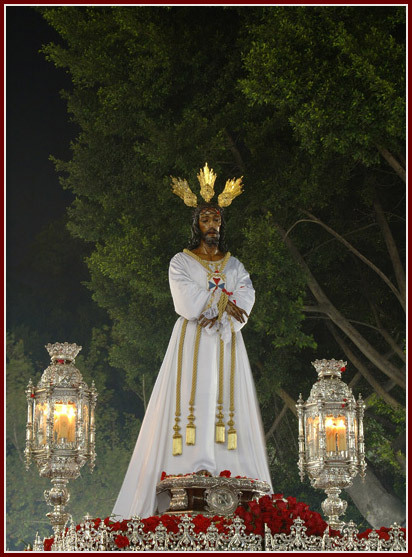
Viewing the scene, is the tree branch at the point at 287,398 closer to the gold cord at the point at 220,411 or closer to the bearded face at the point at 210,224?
the bearded face at the point at 210,224

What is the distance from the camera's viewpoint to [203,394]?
10.2m

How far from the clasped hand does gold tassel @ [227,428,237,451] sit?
108 cm

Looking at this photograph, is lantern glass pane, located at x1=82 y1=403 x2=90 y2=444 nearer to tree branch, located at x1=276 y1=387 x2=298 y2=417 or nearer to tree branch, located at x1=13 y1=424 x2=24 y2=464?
tree branch, located at x1=276 y1=387 x2=298 y2=417

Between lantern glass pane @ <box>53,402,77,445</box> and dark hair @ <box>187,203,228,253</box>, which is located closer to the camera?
lantern glass pane @ <box>53,402,77,445</box>

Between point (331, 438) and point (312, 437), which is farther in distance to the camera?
point (312, 437)

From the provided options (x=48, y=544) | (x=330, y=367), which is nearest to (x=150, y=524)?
(x=48, y=544)

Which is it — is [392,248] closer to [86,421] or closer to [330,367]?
[330,367]

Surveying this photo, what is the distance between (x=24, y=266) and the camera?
22406 mm

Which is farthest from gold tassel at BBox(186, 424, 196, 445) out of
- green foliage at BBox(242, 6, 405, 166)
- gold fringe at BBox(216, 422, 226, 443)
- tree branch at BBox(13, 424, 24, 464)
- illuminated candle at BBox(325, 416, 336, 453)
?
tree branch at BBox(13, 424, 24, 464)

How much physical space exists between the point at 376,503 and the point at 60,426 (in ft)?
30.5

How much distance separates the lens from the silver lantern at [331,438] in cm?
1007

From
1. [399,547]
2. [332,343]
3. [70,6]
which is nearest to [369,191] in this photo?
[332,343]

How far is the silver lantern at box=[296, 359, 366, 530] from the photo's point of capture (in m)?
10.1

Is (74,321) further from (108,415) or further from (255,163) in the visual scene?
(255,163)
